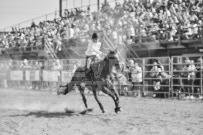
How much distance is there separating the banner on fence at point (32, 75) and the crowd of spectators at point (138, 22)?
2.41 meters

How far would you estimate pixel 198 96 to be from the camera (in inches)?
573

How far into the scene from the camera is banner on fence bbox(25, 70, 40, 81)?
2152cm

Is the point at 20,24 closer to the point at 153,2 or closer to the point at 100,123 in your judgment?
the point at 153,2

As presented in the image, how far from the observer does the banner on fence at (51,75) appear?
20102 mm

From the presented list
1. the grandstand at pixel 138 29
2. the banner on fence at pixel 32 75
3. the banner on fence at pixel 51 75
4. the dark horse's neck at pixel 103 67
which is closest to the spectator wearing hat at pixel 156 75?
the grandstand at pixel 138 29

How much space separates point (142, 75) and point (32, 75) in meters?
8.54

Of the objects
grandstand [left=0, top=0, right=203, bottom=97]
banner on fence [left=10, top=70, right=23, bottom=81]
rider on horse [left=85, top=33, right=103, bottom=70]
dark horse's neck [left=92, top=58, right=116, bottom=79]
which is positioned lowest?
banner on fence [left=10, top=70, right=23, bottom=81]

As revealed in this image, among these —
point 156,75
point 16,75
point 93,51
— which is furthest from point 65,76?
point 93,51

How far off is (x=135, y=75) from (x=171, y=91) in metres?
1.98

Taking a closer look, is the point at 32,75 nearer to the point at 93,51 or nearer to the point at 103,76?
the point at 93,51

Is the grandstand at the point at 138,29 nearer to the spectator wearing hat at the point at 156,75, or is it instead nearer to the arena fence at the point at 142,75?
the arena fence at the point at 142,75

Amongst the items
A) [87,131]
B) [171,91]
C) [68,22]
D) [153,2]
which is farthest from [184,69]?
[68,22]

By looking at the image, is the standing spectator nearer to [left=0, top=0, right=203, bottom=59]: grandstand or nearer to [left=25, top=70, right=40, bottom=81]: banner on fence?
[left=0, top=0, right=203, bottom=59]: grandstand

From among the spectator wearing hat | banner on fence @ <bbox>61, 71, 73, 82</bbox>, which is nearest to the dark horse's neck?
the spectator wearing hat
